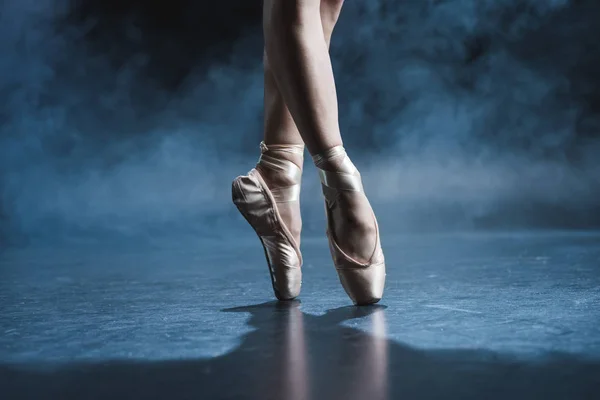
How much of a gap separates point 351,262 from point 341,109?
2583 millimetres

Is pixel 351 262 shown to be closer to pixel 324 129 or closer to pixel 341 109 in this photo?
pixel 324 129

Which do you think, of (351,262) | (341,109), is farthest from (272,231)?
(341,109)

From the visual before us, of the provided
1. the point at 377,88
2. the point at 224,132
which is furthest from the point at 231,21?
the point at 377,88

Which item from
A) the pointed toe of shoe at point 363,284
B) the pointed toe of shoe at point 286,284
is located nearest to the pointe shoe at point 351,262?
the pointed toe of shoe at point 363,284

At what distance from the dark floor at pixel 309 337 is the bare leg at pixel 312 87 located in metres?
0.11

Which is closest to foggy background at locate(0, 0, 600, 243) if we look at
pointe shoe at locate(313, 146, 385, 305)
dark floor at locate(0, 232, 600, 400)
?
dark floor at locate(0, 232, 600, 400)

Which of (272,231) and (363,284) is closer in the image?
(363,284)

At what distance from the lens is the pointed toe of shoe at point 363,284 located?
3.26 feet

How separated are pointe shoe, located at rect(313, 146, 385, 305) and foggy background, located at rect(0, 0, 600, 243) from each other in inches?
88.3

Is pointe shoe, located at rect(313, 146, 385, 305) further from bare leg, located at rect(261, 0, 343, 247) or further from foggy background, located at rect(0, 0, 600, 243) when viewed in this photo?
foggy background, located at rect(0, 0, 600, 243)

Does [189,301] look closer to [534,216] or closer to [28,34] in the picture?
[534,216]

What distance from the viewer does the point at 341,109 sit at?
3523 millimetres

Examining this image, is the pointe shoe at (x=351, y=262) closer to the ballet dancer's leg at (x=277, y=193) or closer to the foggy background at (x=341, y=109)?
the ballet dancer's leg at (x=277, y=193)

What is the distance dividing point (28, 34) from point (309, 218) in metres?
1.68
